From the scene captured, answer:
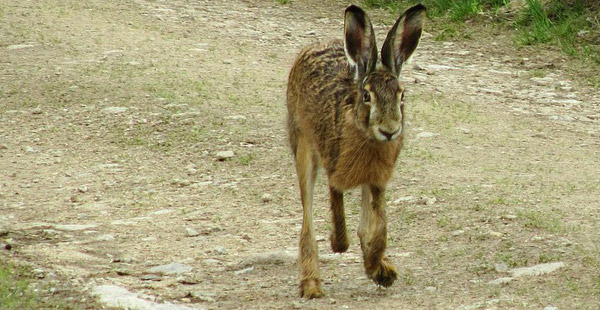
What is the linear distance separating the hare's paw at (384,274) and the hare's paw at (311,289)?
31cm

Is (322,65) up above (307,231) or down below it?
above

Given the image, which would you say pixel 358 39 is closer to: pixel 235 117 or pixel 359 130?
pixel 359 130

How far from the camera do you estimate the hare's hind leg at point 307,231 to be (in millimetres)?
6387

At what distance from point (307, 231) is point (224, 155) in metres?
2.77

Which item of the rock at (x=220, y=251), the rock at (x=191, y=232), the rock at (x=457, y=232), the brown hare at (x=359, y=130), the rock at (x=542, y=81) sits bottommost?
the rock at (x=542, y=81)

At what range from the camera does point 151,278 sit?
6.71 metres

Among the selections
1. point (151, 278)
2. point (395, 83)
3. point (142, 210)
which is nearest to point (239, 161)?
point (142, 210)

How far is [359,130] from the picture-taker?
20.7ft

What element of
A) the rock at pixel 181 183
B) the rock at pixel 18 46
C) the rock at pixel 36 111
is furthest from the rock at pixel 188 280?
the rock at pixel 18 46

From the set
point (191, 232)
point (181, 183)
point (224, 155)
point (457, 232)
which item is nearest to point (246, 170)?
point (224, 155)

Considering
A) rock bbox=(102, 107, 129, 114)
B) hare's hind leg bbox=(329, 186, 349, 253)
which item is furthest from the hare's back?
rock bbox=(102, 107, 129, 114)

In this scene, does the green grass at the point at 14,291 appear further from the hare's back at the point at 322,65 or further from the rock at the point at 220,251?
the hare's back at the point at 322,65

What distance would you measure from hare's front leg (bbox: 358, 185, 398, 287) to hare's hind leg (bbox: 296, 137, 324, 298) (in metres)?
0.31

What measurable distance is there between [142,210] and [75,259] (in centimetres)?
130
